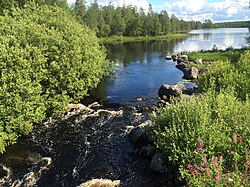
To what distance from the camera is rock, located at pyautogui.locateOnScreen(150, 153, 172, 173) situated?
15.3 metres

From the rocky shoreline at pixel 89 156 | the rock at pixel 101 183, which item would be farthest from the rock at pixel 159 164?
the rock at pixel 101 183

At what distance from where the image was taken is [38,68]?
75.9 ft

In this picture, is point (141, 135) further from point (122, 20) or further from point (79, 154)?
point (122, 20)

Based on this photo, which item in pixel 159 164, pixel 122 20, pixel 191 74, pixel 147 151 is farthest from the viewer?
pixel 122 20

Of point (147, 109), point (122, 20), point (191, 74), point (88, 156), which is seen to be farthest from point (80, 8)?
point (88, 156)

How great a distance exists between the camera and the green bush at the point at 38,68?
20109mm

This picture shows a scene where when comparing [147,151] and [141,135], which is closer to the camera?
[147,151]

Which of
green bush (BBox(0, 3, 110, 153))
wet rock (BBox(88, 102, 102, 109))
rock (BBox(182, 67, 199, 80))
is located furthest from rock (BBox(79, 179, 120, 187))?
rock (BBox(182, 67, 199, 80))

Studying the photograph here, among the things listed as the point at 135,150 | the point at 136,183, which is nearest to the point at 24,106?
the point at 135,150

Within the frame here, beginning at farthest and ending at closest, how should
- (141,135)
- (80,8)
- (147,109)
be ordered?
(80,8) < (147,109) < (141,135)

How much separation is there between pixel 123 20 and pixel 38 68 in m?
115

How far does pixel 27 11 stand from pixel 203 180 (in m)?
29.4

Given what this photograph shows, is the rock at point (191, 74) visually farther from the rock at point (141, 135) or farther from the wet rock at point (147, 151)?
the wet rock at point (147, 151)

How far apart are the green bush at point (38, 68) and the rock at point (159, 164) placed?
10482 millimetres
